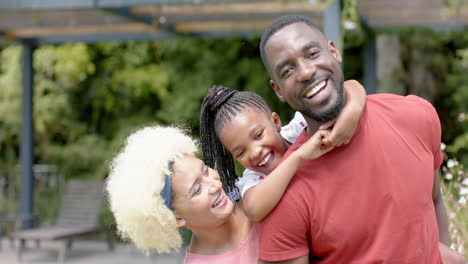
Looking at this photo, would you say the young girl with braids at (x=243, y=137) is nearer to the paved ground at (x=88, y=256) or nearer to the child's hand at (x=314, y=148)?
the child's hand at (x=314, y=148)

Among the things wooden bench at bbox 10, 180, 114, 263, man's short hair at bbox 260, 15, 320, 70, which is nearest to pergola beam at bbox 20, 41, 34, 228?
wooden bench at bbox 10, 180, 114, 263

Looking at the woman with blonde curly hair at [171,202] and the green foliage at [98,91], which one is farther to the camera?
the green foliage at [98,91]

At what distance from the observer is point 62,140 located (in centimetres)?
960

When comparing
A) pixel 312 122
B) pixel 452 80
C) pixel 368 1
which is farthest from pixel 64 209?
pixel 312 122

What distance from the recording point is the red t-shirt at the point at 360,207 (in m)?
1.41

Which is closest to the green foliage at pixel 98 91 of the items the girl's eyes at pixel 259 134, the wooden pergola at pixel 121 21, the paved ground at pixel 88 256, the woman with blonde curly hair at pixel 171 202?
the wooden pergola at pixel 121 21

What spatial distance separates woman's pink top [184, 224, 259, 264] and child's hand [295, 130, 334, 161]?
1.44 feet

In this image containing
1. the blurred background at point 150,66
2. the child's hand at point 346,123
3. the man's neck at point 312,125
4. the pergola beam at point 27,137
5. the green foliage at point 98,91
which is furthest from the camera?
the green foliage at point 98,91

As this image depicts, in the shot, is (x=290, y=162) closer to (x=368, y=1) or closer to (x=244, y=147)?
(x=244, y=147)

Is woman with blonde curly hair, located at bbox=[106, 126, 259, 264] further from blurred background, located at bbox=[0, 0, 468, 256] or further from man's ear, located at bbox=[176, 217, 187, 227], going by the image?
blurred background, located at bbox=[0, 0, 468, 256]

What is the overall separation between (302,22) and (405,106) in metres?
0.36

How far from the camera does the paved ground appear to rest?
6.59 meters

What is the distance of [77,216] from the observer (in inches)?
284

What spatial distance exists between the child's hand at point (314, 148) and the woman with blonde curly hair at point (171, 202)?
367 mm
